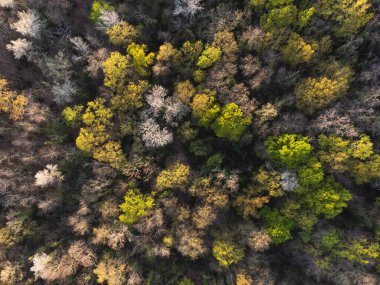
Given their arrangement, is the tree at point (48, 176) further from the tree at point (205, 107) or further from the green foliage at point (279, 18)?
the green foliage at point (279, 18)

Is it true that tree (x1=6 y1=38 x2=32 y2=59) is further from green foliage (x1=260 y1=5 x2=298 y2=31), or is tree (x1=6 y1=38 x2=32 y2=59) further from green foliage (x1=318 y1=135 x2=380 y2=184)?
green foliage (x1=318 y1=135 x2=380 y2=184)

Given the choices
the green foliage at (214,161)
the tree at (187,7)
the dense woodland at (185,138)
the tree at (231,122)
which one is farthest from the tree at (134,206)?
the tree at (187,7)

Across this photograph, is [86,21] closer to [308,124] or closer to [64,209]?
[64,209]

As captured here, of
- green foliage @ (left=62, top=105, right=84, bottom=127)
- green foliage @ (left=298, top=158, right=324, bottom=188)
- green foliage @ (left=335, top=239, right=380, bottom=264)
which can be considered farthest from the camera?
green foliage @ (left=62, top=105, right=84, bottom=127)

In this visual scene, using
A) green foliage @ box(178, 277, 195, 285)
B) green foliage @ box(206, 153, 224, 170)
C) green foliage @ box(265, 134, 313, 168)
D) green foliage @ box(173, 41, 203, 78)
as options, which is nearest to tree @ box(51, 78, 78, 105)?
green foliage @ box(173, 41, 203, 78)

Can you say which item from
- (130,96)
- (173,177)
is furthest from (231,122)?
(130,96)

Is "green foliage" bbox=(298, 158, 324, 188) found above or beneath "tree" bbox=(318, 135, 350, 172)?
beneath
